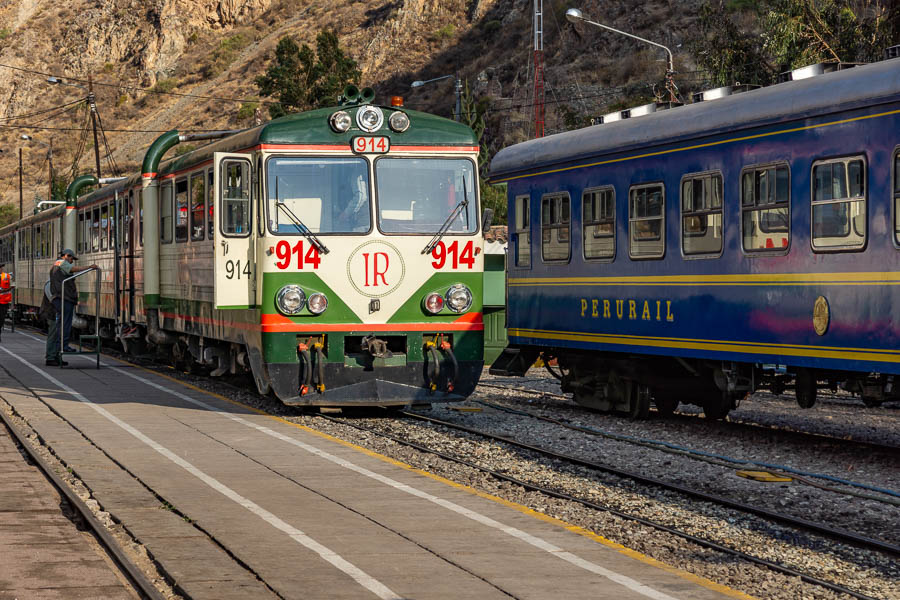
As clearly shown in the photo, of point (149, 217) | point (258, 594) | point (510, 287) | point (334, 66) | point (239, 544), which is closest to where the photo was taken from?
point (258, 594)

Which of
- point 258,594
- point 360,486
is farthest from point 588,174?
point 258,594

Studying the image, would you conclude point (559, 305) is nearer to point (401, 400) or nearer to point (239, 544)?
point (401, 400)

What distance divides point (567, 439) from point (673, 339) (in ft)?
5.35

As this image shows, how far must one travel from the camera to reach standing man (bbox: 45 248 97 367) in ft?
73.5

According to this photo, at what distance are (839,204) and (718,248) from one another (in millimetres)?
1909

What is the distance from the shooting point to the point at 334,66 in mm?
57094

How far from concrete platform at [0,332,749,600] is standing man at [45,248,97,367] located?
793 cm

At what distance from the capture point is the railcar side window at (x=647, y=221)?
14750 millimetres

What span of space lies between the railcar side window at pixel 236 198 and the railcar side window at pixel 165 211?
3.63 meters

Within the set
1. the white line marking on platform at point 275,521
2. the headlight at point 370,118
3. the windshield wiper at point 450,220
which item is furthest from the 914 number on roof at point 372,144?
the white line marking on platform at point 275,521

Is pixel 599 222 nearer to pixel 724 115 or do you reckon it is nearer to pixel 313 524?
pixel 724 115

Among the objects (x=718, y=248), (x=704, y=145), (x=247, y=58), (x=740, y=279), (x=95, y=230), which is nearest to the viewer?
(x=740, y=279)

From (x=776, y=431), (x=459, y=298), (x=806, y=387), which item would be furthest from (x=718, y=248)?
(x=459, y=298)

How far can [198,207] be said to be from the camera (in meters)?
17.1
